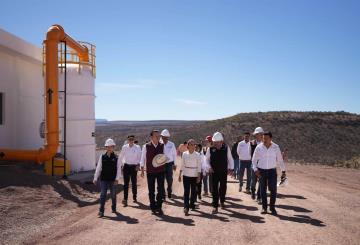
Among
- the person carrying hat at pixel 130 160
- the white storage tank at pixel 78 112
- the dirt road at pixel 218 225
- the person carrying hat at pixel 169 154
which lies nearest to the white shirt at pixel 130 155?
the person carrying hat at pixel 130 160

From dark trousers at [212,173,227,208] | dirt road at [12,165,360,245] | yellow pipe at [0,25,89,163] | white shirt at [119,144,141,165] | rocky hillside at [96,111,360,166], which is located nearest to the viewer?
dirt road at [12,165,360,245]

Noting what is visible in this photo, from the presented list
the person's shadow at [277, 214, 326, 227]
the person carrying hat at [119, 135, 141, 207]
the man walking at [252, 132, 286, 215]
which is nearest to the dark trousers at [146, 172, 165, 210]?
the person carrying hat at [119, 135, 141, 207]

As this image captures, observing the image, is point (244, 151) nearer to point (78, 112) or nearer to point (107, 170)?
point (107, 170)

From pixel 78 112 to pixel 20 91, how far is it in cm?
312

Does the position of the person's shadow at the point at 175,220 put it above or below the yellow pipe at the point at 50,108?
below

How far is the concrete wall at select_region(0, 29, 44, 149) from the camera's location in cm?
1900

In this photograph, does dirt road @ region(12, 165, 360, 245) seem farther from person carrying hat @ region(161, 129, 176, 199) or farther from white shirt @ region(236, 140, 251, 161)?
white shirt @ region(236, 140, 251, 161)

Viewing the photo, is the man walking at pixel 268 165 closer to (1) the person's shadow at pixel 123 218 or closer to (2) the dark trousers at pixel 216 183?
(2) the dark trousers at pixel 216 183

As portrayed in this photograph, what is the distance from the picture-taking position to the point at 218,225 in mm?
8922

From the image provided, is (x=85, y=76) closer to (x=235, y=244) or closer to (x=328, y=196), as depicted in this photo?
(x=328, y=196)

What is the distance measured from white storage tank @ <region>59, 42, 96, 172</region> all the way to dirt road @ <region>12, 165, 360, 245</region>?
27.4 feet

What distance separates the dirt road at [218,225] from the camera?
780 cm

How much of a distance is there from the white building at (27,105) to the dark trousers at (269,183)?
11.6m

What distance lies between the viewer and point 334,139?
5381 centimetres
